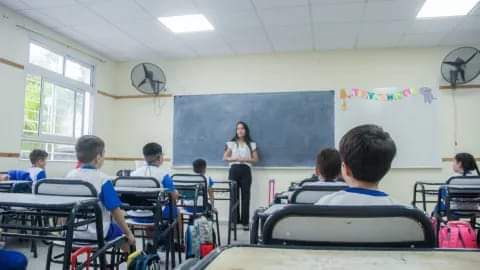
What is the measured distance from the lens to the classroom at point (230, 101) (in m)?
3.41

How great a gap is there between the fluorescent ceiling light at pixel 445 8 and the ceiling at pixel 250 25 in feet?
0.32

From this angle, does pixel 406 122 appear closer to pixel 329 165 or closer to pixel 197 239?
pixel 329 165

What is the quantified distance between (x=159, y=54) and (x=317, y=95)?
98.2 inches

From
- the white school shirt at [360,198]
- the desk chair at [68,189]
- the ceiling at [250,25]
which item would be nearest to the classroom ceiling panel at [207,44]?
Answer: the ceiling at [250,25]

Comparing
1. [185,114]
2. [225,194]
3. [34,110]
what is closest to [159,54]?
[185,114]

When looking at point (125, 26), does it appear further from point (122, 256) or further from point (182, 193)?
point (122, 256)

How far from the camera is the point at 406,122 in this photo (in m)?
5.41

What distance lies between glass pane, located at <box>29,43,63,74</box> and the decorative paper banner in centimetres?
396

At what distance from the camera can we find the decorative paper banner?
5367 mm

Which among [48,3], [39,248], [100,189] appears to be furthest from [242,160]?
[100,189]

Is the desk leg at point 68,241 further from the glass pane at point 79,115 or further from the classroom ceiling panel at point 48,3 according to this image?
the glass pane at point 79,115

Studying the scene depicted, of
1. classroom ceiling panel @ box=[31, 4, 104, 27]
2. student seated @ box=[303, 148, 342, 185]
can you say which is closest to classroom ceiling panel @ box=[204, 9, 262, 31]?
classroom ceiling panel @ box=[31, 4, 104, 27]

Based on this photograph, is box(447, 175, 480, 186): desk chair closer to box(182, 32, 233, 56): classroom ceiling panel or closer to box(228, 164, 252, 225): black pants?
box(228, 164, 252, 225): black pants

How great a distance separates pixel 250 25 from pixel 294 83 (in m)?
1.40
